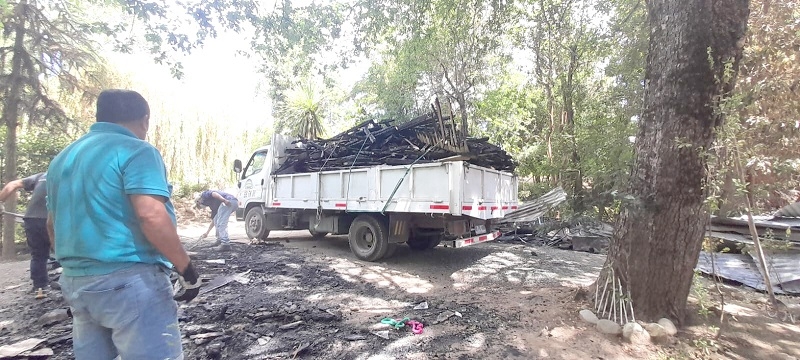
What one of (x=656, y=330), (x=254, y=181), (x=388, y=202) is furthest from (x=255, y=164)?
(x=656, y=330)

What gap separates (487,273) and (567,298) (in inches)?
72.0

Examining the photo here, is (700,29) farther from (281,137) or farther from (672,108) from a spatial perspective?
(281,137)

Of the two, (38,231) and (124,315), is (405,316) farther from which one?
(38,231)

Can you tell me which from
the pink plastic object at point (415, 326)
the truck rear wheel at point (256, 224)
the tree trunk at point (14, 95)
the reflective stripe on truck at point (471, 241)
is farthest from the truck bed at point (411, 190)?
A: the tree trunk at point (14, 95)

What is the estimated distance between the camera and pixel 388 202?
6.13m

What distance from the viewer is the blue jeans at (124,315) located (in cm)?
144

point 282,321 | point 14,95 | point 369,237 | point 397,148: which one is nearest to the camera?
point 282,321

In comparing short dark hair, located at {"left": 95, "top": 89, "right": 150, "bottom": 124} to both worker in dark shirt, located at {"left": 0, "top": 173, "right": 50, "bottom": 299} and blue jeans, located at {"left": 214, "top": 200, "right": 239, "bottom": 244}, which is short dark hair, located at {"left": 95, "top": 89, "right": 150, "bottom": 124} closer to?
worker in dark shirt, located at {"left": 0, "top": 173, "right": 50, "bottom": 299}

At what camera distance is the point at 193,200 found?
15508 mm

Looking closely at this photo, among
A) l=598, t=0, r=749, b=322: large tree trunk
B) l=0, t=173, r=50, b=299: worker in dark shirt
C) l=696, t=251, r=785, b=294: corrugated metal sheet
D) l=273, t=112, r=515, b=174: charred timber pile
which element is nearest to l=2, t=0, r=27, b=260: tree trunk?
l=0, t=173, r=50, b=299: worker in dark shirt

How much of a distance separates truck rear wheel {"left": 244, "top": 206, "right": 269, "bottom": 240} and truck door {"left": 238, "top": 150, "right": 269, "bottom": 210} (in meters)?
0.27

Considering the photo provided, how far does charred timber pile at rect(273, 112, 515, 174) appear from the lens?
5930 millimetres

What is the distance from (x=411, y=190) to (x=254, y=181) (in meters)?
4.90

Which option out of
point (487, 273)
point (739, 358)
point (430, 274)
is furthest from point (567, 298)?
point (430, 274)
